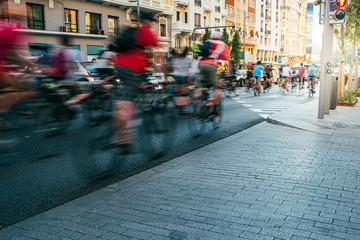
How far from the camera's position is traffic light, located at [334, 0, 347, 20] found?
10008 millimetres

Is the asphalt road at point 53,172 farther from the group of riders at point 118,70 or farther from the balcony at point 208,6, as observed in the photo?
the balcony at point 208,6

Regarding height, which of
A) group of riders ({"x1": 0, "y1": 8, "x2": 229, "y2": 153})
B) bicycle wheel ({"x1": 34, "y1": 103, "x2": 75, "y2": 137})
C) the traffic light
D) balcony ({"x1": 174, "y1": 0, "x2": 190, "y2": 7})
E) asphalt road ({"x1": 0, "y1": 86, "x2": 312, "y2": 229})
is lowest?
asphalt road ({"x1": 0, "y1": 86, "x2": 312, "y2": 229})

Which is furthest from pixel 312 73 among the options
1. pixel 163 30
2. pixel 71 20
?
pixel 163 30

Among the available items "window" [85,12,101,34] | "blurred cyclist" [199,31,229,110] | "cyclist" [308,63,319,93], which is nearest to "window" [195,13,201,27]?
"window" [85,12,101,34]

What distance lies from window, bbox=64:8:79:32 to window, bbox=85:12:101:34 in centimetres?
119

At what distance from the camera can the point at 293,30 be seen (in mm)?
90250

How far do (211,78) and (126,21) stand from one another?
94.1ft

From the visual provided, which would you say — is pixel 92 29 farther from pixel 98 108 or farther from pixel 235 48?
pixel 98 108

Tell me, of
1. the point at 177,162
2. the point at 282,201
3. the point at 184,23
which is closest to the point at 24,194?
the point at 177,162

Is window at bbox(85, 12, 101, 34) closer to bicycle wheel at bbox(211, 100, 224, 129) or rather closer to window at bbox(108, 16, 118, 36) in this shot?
window at bbox(108, 16, 118, 36)

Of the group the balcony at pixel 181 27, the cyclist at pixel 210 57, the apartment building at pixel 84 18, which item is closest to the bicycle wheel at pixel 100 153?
the cyclist at pixel 210 57

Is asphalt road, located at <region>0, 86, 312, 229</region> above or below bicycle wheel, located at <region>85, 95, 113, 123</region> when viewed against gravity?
below

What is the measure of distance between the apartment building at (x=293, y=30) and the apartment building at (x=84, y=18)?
4684cm

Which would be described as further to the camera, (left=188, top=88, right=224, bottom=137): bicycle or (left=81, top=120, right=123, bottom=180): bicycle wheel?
(left=188, top=88, right=224, bottom=137): bicycle
